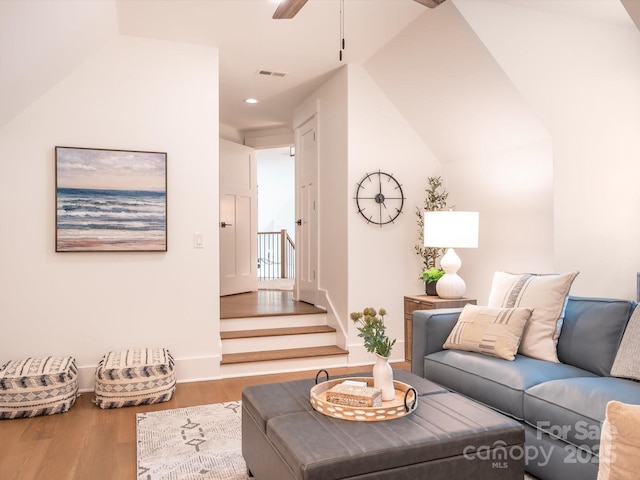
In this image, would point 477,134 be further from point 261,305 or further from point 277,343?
point 261,305

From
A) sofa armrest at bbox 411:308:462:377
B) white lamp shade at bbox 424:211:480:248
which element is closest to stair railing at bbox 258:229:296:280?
white lamp shade at bbox 424:211:480:248

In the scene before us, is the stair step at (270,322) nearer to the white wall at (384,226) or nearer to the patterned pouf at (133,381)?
the white wall at (384,226)

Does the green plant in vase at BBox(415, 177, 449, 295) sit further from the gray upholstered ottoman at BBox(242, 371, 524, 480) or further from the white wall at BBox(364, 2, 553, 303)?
the gray upholstered ottoman at BBox(242, 371, 524, 480)

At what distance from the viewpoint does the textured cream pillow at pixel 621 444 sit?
87 cm

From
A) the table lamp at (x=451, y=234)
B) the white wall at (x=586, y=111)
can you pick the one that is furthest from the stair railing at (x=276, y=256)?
the white wall at (x=586, y=111)

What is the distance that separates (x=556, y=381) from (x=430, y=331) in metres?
0.93

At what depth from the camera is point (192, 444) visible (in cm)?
274

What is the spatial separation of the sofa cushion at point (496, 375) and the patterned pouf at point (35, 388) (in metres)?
2.48

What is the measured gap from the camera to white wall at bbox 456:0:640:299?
3.42 meters

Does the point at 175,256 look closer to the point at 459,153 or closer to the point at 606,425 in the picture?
the point at 459,153

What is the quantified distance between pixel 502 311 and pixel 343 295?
2016 mm

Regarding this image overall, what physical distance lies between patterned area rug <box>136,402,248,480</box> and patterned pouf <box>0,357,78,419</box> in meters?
0.57

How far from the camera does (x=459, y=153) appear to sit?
467 centimetres

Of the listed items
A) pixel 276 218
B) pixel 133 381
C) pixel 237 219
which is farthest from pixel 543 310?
pixel 276 218
